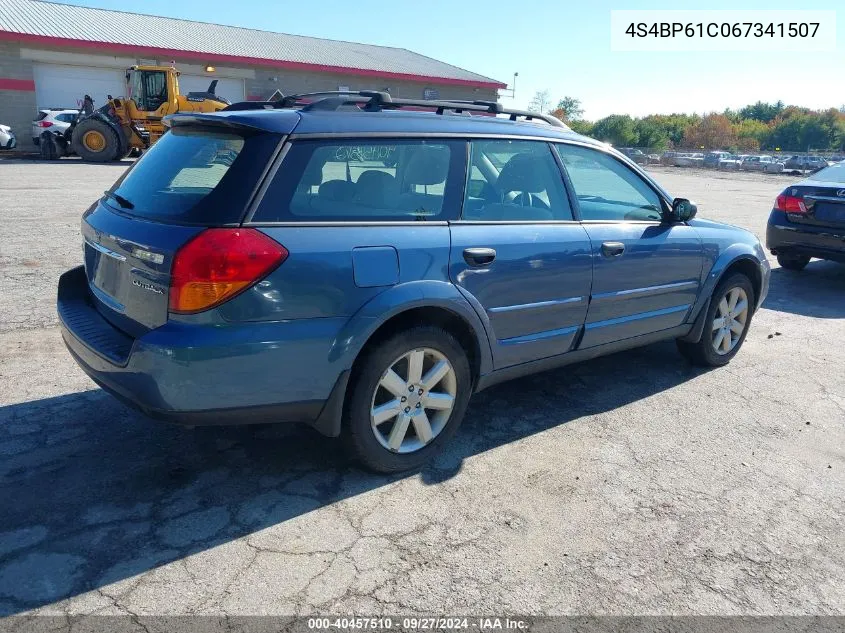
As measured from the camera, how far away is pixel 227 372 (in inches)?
109

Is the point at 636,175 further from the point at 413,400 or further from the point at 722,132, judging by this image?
the point at 722,132

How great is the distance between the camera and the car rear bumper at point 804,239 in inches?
307

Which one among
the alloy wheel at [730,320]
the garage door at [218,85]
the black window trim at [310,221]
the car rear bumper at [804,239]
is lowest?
the alloy wheel at [730,320]

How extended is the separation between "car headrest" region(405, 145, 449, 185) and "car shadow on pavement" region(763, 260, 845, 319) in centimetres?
524

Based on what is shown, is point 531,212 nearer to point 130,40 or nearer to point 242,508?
point 242,508

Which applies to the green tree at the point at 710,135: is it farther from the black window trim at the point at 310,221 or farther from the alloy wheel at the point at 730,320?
the black window trim at the point at 310,221

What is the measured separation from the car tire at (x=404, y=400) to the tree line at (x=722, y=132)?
209 ft

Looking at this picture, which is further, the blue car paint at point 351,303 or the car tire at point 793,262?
the car tire at point 793,262

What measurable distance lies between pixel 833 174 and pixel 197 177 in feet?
27.2

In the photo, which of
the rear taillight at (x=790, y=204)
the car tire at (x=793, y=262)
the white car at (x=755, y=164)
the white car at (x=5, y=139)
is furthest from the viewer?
the white car at (x=755, y=164)

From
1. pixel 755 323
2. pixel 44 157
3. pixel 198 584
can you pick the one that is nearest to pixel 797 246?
pixel 755 323

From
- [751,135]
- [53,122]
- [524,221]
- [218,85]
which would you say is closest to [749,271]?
[524,221]

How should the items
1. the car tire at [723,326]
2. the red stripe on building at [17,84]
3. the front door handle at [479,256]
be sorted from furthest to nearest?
the red stripe on building at [17,84] → the car tire at [723,326] → the front door handle at [479,256]

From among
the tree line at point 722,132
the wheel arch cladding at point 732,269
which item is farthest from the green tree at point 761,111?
the wheel arch cladding at point 732,269
